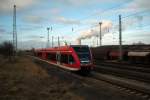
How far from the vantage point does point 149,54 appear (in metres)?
42.4

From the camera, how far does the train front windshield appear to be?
90.1 ft

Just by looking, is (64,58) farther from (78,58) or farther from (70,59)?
(78,58)

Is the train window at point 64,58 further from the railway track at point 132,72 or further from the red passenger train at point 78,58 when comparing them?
the railway track at point 132,72

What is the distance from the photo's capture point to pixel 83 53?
27922 mm

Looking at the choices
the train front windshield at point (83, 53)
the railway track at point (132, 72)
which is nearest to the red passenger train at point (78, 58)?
the train front windshield at point (83, 53)

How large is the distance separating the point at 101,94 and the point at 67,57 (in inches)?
566

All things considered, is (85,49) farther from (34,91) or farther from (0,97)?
(0,97)

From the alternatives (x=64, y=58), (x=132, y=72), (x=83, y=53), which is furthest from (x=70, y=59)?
(x=132, y=72)

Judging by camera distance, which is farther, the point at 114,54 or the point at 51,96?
the point at 114,54

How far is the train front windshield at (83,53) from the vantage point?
90.1 ft

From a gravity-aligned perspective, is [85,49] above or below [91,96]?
above

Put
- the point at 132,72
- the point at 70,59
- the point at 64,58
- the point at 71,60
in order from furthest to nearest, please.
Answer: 1. the point at 64,58
2. the point at 132,72
3. the point at 70,59
4. the point at 71,60

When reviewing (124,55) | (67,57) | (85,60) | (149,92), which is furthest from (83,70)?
(124,55)

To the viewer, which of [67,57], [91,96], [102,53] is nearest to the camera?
[91,96]
